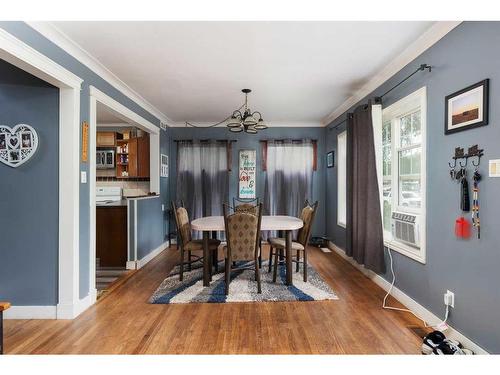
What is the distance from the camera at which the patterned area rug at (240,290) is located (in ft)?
9.32

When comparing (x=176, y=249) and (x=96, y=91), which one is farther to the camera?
(x=176, y=249)

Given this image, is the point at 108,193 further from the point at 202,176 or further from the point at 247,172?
the point at 247,172

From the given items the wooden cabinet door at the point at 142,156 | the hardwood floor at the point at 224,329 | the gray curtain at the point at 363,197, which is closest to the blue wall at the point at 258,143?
the wooden cabinet door at the point at 142,156

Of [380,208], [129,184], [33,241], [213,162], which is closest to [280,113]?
[213,162]

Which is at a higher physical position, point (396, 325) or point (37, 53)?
point (37, 53)

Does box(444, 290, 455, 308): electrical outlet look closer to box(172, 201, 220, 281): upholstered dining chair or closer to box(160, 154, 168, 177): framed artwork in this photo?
box(172, 201, 220, 281): upholstered dining chair

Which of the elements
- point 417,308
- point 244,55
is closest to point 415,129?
point 417,308

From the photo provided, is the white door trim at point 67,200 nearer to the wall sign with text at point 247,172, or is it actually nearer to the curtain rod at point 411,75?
the curtain rod at point 411,75

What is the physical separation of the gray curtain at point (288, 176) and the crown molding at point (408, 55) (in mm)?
1540

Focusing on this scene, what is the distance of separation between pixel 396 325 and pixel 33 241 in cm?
324

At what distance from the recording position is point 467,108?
1885 mm

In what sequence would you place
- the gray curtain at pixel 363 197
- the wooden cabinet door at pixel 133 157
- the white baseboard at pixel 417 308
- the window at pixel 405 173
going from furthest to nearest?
the wooden cabinet door at pixel 133 157 → the gray curtain at pixel 363 197 → the window at pixel 405 173 → the white baseboard at pixel 417 308
